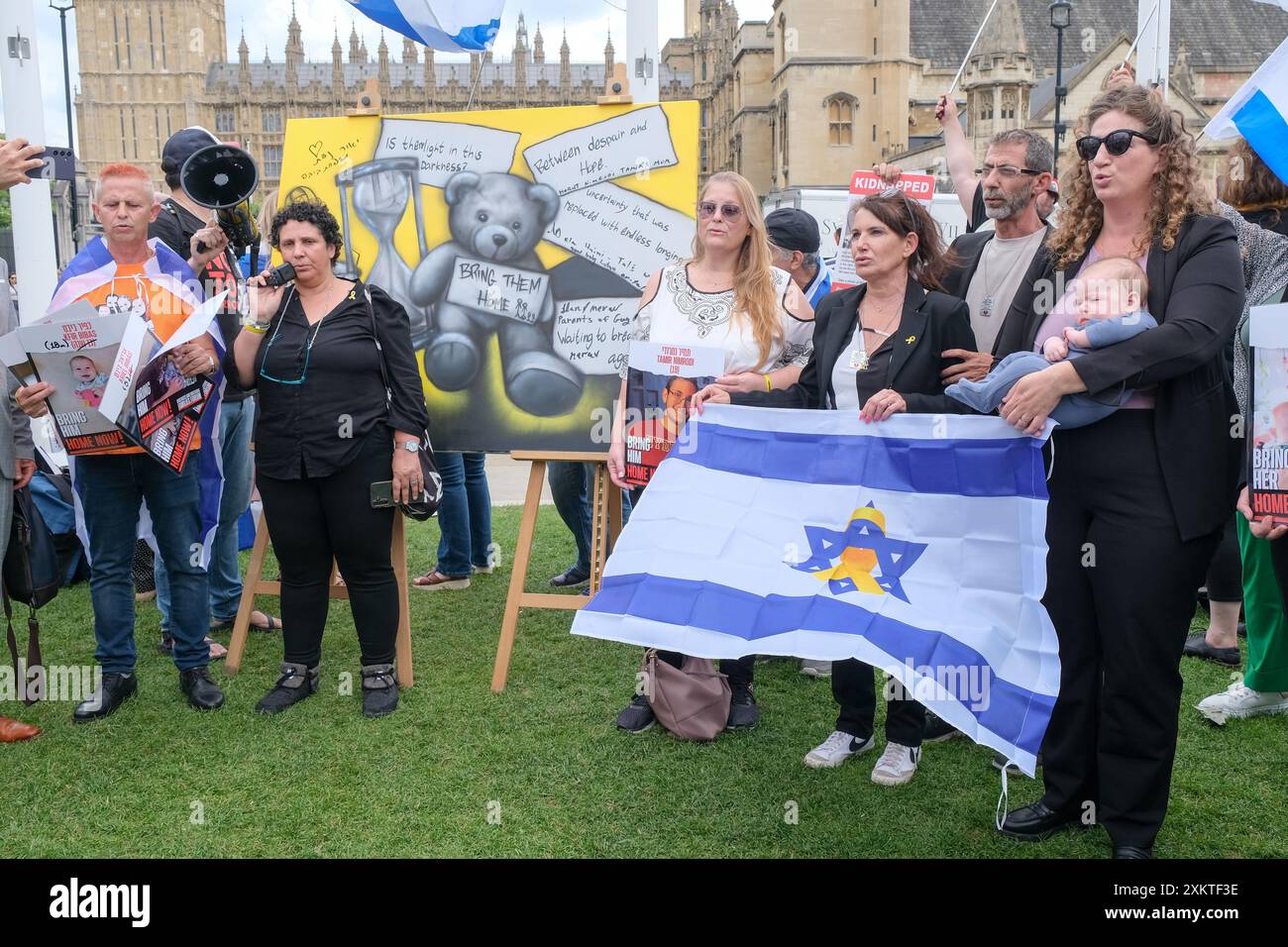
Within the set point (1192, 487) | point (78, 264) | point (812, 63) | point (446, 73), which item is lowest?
point (1192, 487)

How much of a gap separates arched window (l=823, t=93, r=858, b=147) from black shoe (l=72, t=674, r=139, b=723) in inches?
2256

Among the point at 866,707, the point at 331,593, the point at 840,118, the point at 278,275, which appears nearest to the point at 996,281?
the point at 866,707

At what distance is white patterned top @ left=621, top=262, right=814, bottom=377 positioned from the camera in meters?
3.93

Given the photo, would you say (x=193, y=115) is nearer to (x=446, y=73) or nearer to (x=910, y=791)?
(x=446, y=73)

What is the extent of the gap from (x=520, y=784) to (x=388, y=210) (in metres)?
2.78

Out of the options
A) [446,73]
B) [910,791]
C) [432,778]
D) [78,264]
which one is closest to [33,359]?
[78,264]

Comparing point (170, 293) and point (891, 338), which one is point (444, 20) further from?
point (891, 338)

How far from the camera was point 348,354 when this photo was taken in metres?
4.19

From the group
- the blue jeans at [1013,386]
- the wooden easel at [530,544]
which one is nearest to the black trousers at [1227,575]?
the blue jeans at [1013,386]

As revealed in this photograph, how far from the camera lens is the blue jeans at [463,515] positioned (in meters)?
6.24

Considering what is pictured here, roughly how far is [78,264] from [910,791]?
3774 mm

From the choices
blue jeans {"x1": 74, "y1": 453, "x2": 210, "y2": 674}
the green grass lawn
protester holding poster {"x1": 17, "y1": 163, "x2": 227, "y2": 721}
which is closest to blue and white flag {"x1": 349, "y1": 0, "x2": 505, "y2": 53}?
protester holding poster {"x1": 17, "y1": 163, "x2": 227, "y2": 721}

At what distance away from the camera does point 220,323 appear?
4379 millimetres

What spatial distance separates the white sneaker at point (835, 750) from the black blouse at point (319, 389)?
206cm
